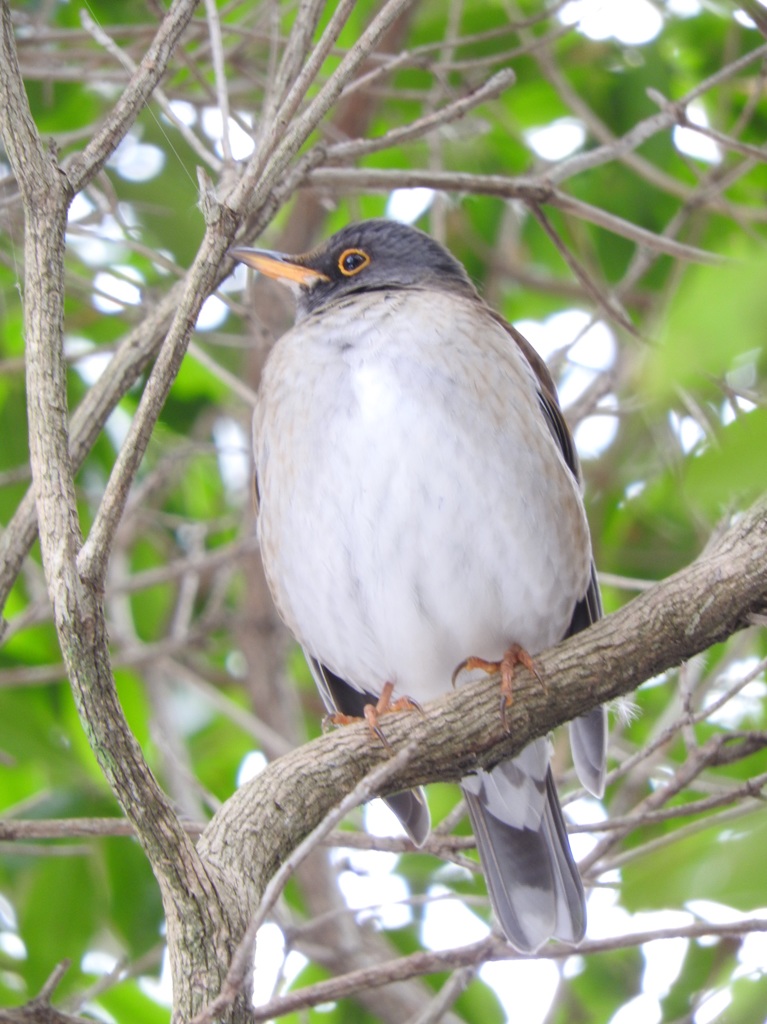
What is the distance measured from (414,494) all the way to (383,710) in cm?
64

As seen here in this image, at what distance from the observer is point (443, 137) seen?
5383 mm

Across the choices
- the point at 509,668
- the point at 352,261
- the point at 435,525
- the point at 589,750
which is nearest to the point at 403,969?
the point at 509,668

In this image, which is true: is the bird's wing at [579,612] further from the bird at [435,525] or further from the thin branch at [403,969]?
the thin branch at [403,969]

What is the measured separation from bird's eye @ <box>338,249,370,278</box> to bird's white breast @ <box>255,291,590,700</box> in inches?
22.4

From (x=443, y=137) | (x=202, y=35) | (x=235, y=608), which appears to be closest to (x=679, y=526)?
(x=443, y=137)

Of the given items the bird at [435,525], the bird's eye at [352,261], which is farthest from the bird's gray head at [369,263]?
the bird at [435,525]

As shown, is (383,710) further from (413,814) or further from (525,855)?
(525,855)

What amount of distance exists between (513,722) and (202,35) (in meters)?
3.17

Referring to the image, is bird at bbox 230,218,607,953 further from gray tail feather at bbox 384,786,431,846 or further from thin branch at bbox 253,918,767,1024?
thin branch at bbox 253,918,767,1024

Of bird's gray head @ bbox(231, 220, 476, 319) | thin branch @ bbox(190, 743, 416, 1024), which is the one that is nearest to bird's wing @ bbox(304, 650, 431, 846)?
bird's gray head @ bbox(231, 220, 476, 319)

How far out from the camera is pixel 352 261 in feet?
15.0

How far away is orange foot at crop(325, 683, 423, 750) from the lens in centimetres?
291

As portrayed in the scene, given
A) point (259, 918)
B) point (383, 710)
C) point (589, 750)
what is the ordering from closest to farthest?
point (259, 918) → point (383, 710) → point (589, 750)

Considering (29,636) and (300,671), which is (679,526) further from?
(29,636)
